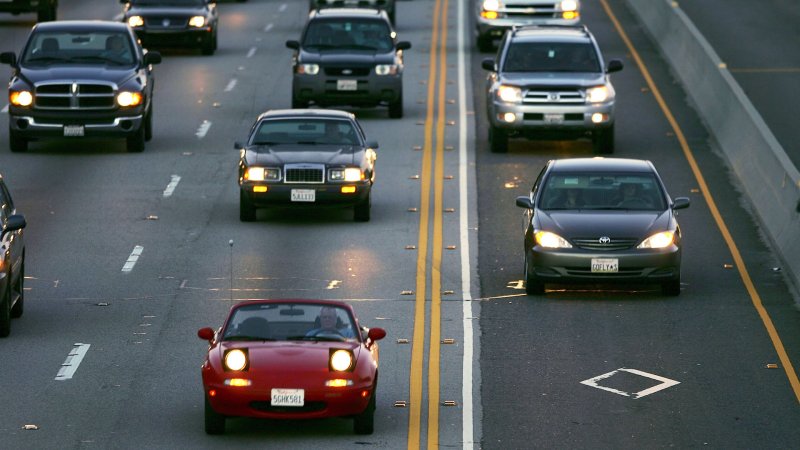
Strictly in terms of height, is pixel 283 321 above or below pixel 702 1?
above

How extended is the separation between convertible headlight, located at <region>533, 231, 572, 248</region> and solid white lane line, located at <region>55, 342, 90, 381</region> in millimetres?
5513

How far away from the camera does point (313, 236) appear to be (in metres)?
28.3

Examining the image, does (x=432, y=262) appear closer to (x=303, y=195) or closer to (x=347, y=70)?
(x=303, y=195)

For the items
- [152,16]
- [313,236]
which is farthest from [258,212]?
[152,16]

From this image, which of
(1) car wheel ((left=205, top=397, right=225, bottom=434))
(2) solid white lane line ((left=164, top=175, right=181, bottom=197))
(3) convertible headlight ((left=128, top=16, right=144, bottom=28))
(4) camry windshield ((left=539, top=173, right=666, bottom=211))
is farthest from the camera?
(3) convertible headlight ((left=128, top=16, right=144, bottom=28))

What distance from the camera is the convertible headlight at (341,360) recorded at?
17453mm

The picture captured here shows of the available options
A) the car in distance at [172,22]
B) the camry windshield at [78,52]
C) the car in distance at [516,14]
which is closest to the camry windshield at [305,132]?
the camry windshield at [78,52]

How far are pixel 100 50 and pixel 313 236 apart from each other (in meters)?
8.29

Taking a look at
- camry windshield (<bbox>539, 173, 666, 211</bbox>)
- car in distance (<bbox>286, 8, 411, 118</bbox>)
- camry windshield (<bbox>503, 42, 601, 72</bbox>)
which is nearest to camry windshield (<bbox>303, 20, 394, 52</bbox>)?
car in distance (<bbox>286, 8, 411, 118</bbox>)

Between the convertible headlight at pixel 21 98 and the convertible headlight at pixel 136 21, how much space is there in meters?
12.3

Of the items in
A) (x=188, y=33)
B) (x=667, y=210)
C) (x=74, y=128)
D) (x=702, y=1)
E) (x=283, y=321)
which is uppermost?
(x=283, y=321)

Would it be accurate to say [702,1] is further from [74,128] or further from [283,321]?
[283,321]

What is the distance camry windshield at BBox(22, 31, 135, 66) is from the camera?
113ft

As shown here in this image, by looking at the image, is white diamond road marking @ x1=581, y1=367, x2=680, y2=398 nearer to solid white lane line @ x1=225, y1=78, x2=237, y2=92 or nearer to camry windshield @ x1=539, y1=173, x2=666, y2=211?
camry windshield @ x1=539, y1=173, x2=666, y2=211
